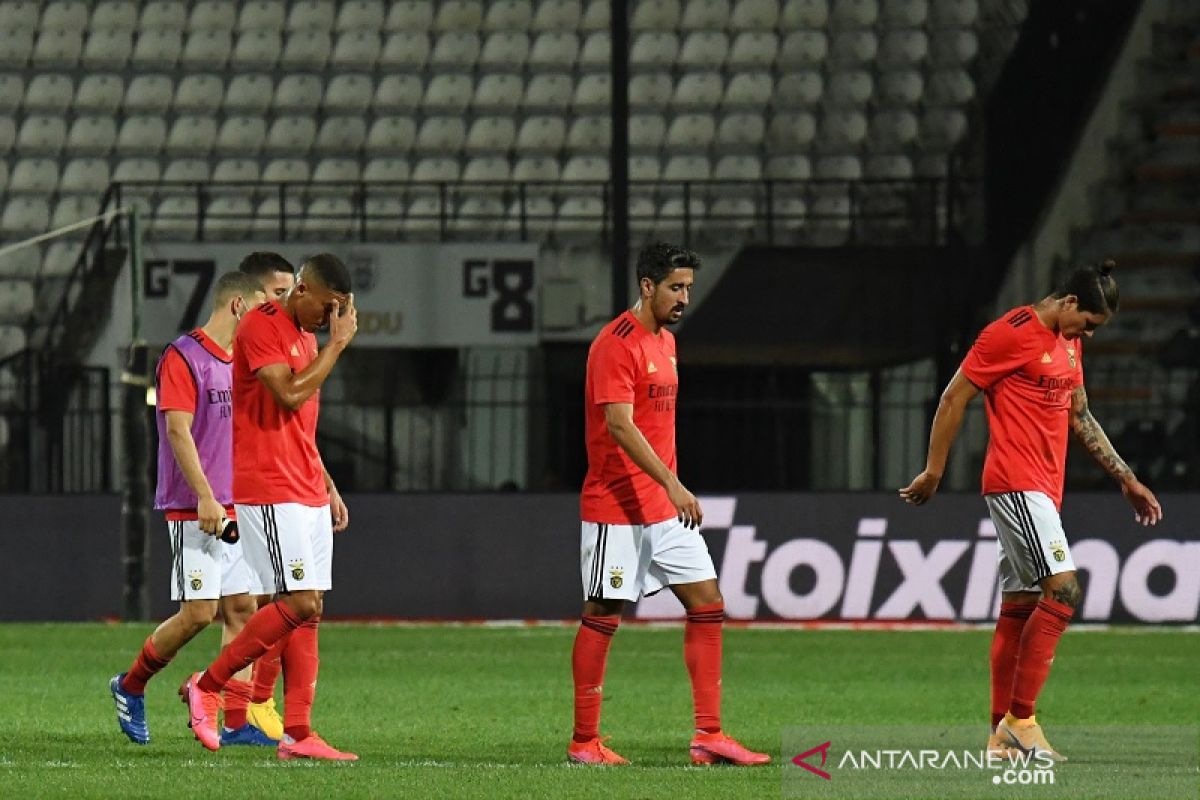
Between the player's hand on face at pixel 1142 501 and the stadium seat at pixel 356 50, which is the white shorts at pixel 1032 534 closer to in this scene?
the player's hand on face at pixel 1142 501

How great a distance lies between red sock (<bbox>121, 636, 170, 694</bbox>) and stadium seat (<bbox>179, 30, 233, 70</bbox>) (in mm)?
15866

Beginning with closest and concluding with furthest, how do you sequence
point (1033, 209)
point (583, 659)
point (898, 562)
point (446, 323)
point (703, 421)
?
point (583, 659)
point (898, 562)
point (703, 421)
point (446, 323)
point (1033, 209)

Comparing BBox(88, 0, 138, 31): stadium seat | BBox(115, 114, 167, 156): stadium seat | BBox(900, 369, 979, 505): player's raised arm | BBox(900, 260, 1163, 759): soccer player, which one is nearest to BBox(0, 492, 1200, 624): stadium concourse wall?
BBox(115, 114, 167, 156): stadium seat

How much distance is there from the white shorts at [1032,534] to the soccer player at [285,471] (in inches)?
98.1

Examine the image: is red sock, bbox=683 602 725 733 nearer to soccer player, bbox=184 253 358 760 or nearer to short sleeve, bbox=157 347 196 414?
soccer player, bbox=184 253 358 760

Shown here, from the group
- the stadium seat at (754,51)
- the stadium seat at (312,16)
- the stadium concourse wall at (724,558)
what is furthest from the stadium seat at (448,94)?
the stadium concourse wall at (724,558)

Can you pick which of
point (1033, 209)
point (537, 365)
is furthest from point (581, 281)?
point (1033, 209)

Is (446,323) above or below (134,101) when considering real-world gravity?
below

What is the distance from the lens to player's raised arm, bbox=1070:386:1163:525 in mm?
9242

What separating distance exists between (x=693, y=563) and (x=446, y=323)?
11456mm

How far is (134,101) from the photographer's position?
79.6 ft

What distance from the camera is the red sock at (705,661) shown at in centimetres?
862

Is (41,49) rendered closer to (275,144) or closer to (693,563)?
(275,144)

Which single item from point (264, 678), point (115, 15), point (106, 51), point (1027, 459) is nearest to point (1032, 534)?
point (1027, 459)
